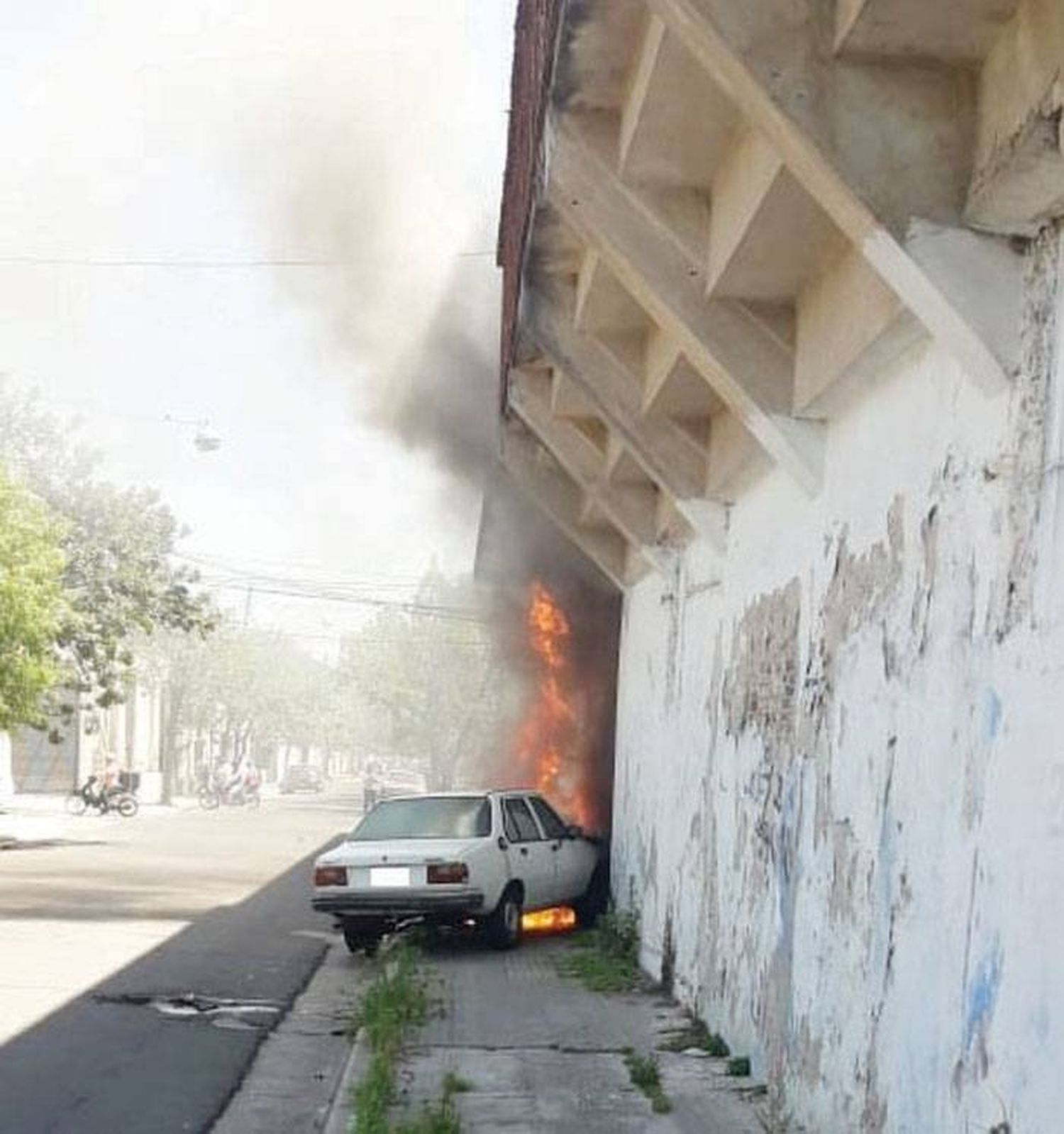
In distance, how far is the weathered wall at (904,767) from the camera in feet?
14.6

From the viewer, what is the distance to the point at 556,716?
21750mm

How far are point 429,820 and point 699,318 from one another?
29.7ft

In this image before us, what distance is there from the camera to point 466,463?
20.9 m

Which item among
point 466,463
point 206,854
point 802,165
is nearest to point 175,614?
point 206,854

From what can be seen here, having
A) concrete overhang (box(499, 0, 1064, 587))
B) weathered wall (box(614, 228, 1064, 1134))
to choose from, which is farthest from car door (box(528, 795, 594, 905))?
weathered wall (box(614, 228, 1064, 1134))

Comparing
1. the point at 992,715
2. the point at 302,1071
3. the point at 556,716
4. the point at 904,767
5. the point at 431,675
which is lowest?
the point at 302,1071

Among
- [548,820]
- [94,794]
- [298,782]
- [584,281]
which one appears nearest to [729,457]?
[584,281]

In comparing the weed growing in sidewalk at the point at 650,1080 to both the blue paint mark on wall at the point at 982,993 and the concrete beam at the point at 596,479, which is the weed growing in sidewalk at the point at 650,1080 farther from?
the concrete beam at the point at 596,479

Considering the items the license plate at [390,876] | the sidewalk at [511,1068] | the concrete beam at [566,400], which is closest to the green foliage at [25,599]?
the license plate at [390,876]

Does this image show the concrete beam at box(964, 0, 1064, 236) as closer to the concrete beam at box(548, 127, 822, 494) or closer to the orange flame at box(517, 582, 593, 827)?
the concrete beam at box(548, 127, 822, 494)

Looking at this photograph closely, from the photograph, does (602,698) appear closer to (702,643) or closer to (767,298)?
(702,643)

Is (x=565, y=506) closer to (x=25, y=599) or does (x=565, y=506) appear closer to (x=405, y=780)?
(x=25, y=599)

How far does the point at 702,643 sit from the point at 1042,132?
7.21 metres

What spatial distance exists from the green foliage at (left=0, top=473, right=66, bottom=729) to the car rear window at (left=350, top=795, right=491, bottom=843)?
32.2 feet
